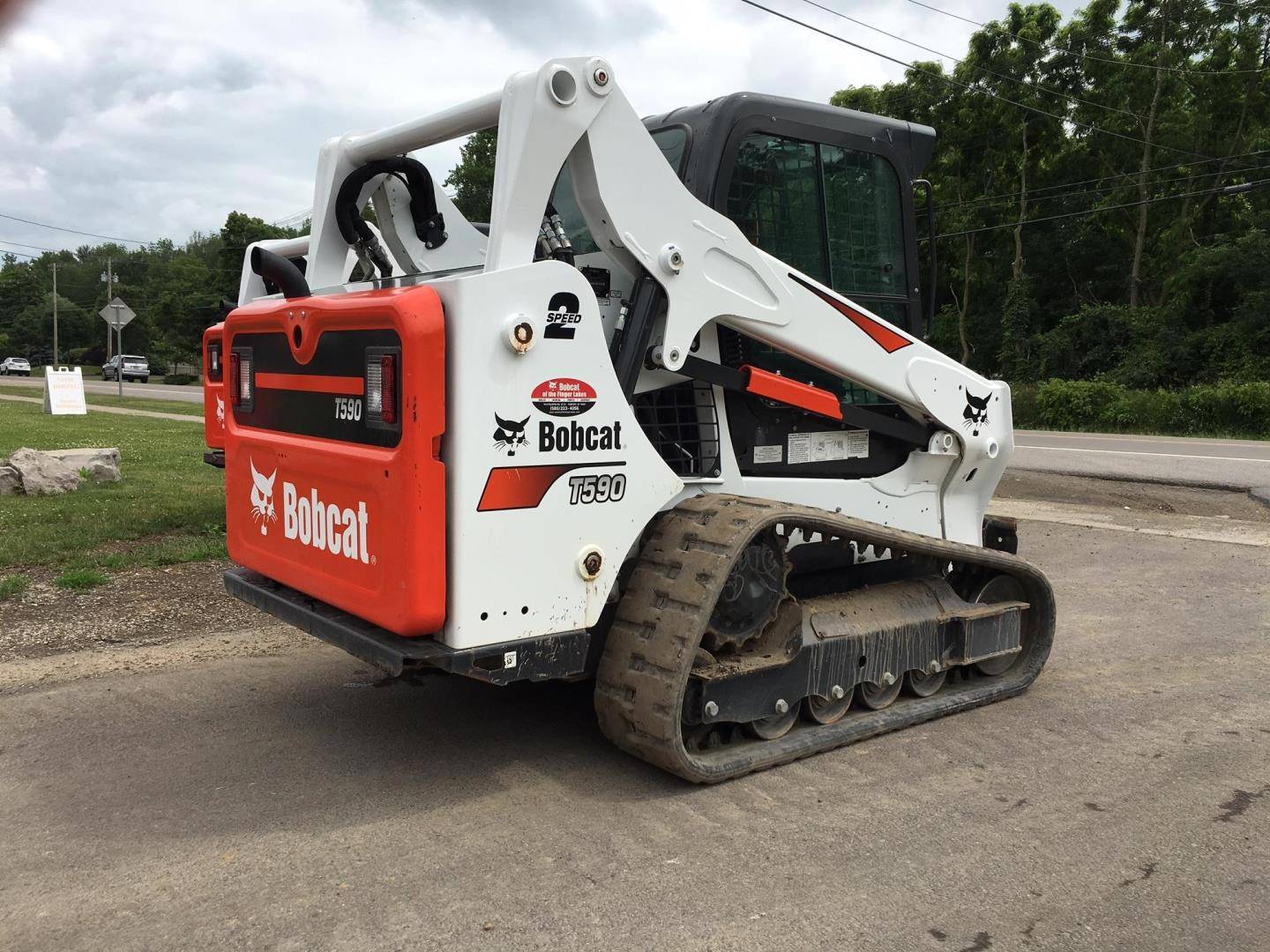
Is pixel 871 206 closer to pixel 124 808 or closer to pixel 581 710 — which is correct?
pixel 581 710

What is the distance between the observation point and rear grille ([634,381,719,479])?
4.53 m

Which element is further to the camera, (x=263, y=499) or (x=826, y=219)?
(x=826, y=219)

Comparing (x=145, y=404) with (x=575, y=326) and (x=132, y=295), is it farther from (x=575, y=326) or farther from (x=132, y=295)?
(x=132, y=295)

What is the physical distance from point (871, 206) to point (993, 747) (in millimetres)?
2636

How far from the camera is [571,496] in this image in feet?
12.9

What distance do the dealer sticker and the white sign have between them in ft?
66.1

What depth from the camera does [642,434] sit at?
13.6 ft

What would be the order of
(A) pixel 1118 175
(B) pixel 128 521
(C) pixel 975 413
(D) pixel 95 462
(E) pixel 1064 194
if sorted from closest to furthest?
(C) pixel 975 413, (B) pixel 128 521, (D) pixel 95 462, (A) pixel 1118 175, (E) pixel 1064 194

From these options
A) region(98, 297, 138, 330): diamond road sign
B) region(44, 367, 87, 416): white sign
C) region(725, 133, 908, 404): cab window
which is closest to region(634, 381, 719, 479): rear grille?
region(725, 133, 908, 404): cab window

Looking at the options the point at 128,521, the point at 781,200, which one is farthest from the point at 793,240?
the point at 128,521

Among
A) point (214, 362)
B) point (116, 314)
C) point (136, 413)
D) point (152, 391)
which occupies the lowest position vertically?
point (136, 413)

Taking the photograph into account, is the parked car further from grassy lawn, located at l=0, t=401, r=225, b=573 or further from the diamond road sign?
grassy lawn, located at l=0, t=401, r=225, b=573

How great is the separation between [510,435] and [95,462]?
826 centimetres

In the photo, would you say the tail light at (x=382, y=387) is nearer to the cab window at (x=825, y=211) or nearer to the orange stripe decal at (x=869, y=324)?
the cab window at (x=825, y=211)
